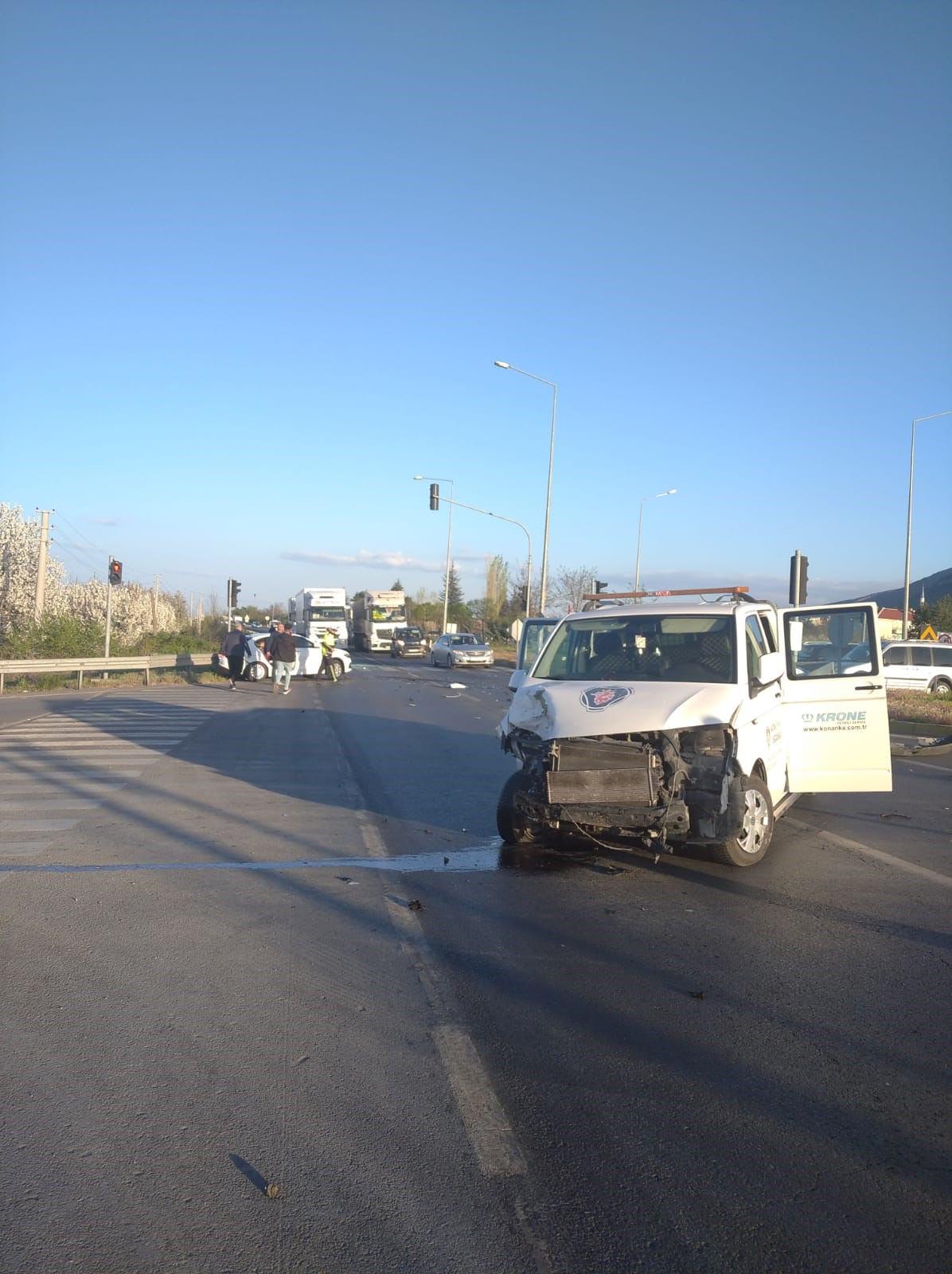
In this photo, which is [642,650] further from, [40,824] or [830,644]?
[40,824]

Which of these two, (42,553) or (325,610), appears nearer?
(42,553)

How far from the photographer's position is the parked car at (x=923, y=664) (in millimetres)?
26406

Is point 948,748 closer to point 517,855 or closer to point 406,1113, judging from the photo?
point 517,855

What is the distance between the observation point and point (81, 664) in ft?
88.4

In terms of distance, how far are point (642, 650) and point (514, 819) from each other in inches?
68.3

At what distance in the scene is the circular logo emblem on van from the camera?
7570 mm

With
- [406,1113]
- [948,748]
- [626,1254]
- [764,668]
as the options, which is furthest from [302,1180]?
[948,748]

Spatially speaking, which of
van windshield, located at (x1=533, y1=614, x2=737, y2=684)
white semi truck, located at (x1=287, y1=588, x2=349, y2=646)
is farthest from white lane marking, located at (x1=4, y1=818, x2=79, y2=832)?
white semi truck, located at (x1=287, y1=588, x2=349, y2=646)

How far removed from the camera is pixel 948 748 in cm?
1431

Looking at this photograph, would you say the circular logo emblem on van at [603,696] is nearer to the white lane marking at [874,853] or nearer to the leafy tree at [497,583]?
the white lane marking at [874,853]

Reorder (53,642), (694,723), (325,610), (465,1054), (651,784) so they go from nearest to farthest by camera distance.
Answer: (465,1054), (651,784), (694,723), (53,642), (325,610)

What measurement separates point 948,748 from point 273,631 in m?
15.4

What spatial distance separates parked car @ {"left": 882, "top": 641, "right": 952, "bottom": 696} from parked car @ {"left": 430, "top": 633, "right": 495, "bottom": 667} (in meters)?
19.3

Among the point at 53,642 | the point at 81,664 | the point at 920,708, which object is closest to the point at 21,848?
the point at 920,708
